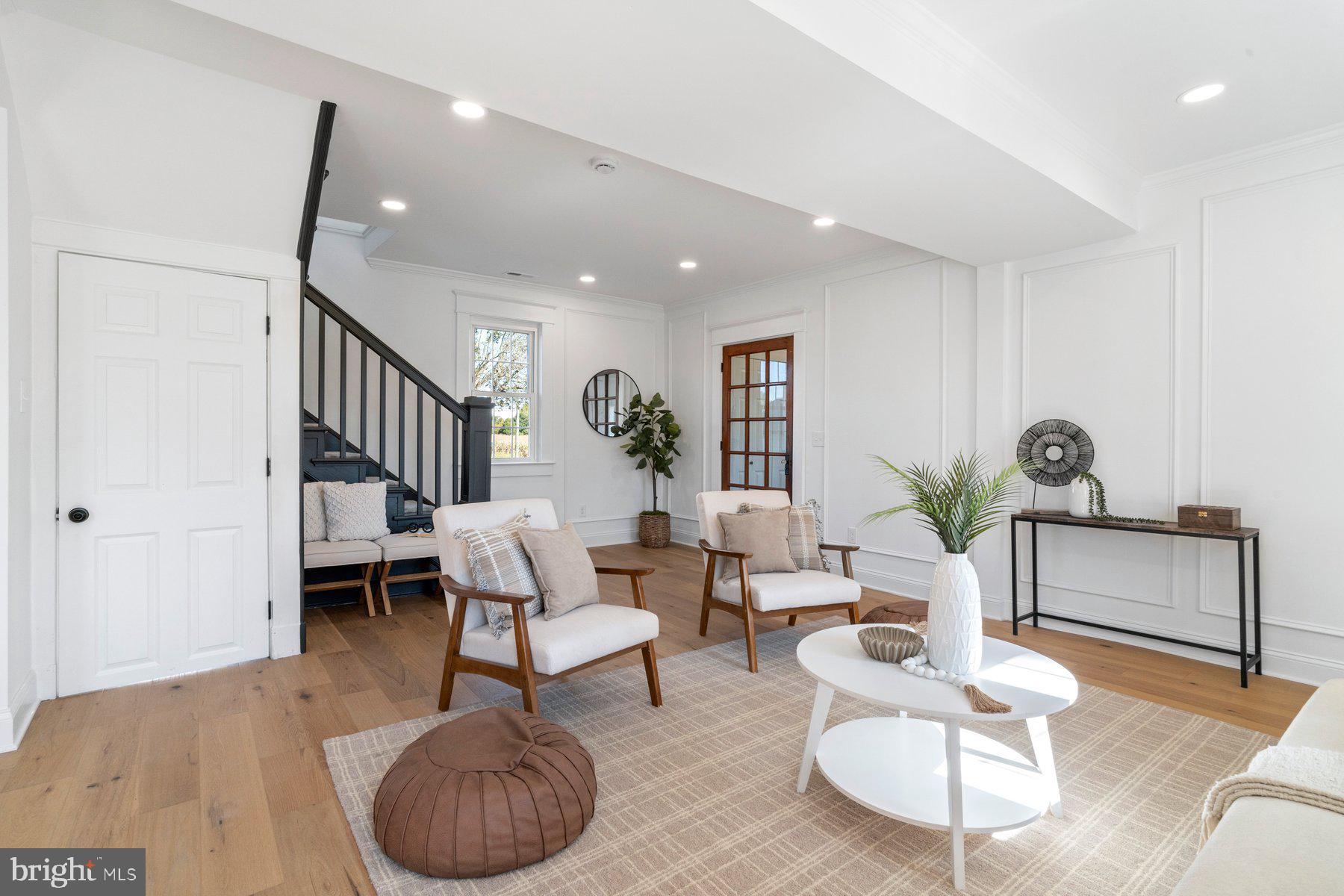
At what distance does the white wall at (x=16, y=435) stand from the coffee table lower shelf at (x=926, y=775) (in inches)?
115

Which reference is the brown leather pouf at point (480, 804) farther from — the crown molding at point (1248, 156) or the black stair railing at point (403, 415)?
the crown molding at point (1248, 156)

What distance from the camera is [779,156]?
2.71m

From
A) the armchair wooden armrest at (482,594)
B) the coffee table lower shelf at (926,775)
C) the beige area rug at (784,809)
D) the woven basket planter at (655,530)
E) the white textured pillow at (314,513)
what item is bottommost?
the beige area rug at (784,809)

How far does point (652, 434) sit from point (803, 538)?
11.1 ft

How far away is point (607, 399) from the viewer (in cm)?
696

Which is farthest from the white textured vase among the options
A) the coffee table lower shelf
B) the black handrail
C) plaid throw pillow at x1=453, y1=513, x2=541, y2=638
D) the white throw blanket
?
the black handrail

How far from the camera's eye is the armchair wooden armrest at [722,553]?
Answer: 132 inches

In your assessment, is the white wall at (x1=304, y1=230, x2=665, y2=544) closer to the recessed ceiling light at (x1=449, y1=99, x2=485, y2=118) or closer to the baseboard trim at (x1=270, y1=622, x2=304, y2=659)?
the baseboard trim at (x1=270, y1=622, x2=304, y2=659)

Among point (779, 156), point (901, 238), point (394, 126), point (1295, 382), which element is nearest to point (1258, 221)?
point (1295, 382)

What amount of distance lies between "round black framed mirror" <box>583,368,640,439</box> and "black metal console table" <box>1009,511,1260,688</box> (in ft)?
13.4

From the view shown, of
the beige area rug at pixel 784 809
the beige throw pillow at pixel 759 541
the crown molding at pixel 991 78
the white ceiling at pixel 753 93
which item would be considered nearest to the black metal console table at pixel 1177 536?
the beige area rug at pixel 784 809

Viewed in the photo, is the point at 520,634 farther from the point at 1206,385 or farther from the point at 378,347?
the point at 1206,385

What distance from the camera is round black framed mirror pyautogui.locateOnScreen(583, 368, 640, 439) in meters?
6.83

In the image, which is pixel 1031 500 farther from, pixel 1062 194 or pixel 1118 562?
pixel 1062 194
